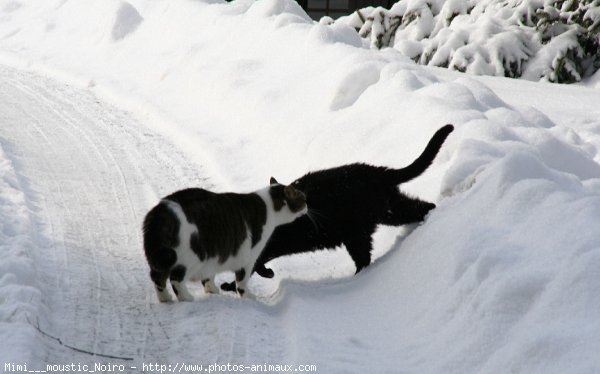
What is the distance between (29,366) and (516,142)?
14.3ft

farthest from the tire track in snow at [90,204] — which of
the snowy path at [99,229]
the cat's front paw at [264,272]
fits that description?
the cat's front paw at [264,272]

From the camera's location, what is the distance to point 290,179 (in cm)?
797

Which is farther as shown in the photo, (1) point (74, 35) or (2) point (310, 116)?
(1) point (74, 35)

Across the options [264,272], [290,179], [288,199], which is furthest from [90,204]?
[288,199]

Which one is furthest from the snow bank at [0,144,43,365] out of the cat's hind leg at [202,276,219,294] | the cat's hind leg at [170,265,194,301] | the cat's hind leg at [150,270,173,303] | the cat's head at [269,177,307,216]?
the cat's head at [269,177,307,216]

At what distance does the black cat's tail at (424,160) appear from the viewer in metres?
5.99

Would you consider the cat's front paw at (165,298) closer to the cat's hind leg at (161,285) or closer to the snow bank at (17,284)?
the cat's hind leg at (161,285)

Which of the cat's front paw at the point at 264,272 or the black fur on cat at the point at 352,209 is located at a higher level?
the black fur on cat at the point at 352,209

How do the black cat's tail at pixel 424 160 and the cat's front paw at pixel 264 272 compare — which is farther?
the black cat's tail at pixel 424 160

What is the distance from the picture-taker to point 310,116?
29.5 feet

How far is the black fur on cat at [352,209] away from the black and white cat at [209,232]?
21 centimetres

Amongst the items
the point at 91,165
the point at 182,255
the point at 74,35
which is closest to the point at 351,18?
the point at 74,35

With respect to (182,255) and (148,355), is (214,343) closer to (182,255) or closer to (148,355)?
(148,355)

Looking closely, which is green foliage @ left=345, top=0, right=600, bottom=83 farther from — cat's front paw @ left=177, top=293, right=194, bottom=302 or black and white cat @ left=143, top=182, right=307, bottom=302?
cat's front paw @ left=177, top=293, right=194, bottom=302
